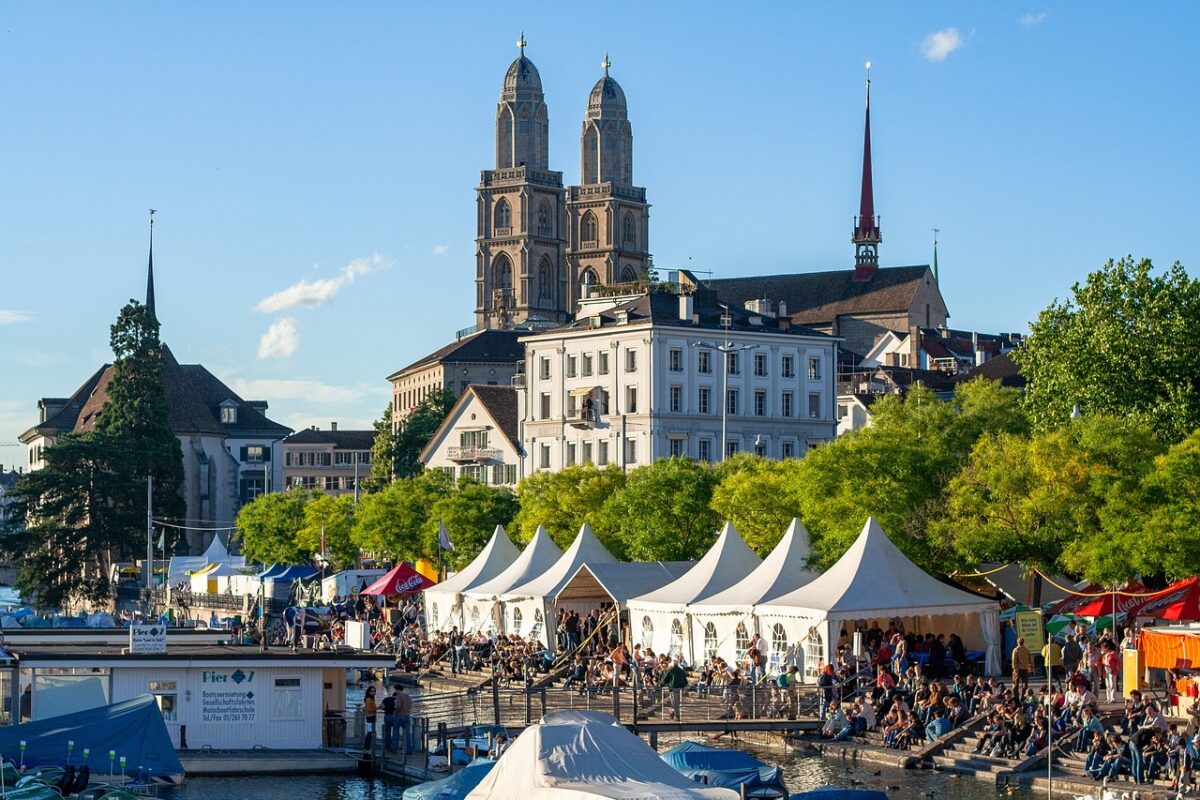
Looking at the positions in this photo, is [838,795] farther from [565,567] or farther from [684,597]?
Answer: [565,567]

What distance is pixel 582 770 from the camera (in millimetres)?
28406

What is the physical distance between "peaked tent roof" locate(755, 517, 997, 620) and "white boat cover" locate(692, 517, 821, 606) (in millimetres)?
1387

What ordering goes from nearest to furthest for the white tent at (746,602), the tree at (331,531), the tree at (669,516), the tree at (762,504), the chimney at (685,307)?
1. the white tent at (746,602)
2. the tree at (762,504)
3. the tree at (669,516)
4. the tree at (331,531)
5. the chimney at (685,307)

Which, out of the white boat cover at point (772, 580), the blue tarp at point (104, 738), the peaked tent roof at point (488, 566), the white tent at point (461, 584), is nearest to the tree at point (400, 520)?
the white tent at point (461, 584)

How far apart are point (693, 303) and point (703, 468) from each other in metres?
33.5

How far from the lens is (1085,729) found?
38.5 m

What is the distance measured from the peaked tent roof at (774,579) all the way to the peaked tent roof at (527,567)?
40.8ft

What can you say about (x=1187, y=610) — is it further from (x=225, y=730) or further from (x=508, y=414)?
(x=508, y=414)

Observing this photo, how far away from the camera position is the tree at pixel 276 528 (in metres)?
112

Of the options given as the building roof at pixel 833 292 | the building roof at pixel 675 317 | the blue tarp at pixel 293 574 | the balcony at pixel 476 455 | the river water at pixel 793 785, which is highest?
the building roof at pixel 833 292

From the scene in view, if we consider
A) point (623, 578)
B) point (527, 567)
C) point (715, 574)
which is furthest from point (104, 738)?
point (527, 567)

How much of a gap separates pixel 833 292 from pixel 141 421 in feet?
229

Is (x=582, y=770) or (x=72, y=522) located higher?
(x=72, y=522)

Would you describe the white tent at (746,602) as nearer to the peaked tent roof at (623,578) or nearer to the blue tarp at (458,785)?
the peaked tent roof at (623,578)
